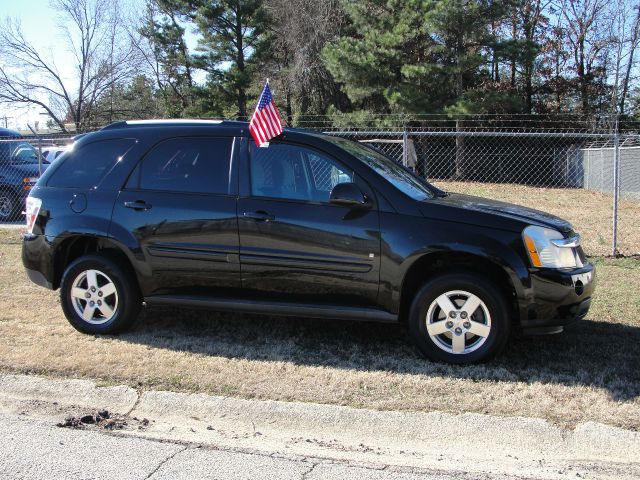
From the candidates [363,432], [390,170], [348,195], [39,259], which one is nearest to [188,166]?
[348,195]

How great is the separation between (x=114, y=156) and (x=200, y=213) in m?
1.07

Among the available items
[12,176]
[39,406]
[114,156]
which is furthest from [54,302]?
[12,176]

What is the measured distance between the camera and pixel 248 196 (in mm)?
5086

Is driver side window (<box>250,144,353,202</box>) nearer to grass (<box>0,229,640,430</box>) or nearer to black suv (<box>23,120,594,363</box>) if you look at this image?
black suv (<box>23,120,594,363</box>)

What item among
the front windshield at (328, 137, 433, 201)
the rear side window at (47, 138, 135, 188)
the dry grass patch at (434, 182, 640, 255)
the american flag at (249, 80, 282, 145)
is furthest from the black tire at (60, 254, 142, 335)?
the dry grass patch at (434, 182, 640, 255)

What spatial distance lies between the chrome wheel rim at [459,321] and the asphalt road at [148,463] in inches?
56.8

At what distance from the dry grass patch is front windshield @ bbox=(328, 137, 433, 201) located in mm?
4868

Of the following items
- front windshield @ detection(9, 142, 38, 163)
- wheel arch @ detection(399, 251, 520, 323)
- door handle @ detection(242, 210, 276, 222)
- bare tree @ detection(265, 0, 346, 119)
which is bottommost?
wheel arch @ detection(399, 251, 520, 323)

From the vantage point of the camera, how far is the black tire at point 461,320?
181 inches

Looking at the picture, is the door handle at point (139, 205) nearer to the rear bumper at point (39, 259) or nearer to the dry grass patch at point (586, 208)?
the rear bumper at point (39, 259)

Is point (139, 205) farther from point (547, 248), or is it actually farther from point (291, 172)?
point (547, 248)

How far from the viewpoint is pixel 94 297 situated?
215 inches

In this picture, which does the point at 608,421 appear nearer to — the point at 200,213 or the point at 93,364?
the point at 200,213

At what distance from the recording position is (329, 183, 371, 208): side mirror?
4750 mm
